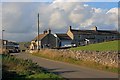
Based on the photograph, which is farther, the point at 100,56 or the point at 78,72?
the point at 100,56

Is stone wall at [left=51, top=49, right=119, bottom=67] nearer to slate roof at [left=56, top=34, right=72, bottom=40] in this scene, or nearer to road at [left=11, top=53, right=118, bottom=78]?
road at [left=11, top=53, right=118, bottom=78]

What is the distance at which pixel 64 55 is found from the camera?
36.7 metres

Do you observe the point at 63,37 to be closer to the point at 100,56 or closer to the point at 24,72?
the point at 100,56

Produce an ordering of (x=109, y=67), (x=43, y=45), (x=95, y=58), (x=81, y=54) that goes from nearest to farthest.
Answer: (x=109, y=67) < (x=95, y=58) < (x=81, y=54) < (x=43, y=45)

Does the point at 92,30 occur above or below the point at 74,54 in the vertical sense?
above

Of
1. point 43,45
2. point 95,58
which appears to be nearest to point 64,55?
point 95,58

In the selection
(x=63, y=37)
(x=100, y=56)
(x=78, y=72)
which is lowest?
(x=78, y=72)

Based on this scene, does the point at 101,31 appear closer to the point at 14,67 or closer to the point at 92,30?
the point at 92,30

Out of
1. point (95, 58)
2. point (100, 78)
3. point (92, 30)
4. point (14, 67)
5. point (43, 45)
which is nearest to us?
point (100, 78)

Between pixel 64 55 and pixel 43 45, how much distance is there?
6066cm

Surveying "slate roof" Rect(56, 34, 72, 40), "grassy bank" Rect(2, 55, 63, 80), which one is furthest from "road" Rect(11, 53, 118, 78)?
"slate roof" Rect(56, 34, 72, 40)

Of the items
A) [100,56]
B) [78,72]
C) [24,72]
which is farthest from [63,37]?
[24,72]

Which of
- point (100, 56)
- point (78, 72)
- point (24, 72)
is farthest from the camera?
point (100, 56)

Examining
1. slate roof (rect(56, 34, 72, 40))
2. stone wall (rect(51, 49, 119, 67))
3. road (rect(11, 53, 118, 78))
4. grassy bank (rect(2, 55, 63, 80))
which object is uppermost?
slate roof (rect(56, 34, 72, 40))
